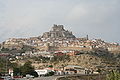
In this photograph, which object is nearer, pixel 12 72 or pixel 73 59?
pixel 12 72

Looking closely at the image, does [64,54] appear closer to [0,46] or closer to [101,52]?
[101,52]

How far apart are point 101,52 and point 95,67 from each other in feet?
150

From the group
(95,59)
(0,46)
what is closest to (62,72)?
(95,59)

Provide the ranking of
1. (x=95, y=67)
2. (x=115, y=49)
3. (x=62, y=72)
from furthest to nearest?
(x=115, y=49)
(x=95, y=67)
(x=62, y=72)

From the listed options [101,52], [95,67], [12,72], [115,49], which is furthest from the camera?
[115,49]

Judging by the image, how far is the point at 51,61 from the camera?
131m

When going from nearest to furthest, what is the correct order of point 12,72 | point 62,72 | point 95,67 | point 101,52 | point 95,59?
point 12,72
point 62,72
point 95,67
point 95,59
point 101,52

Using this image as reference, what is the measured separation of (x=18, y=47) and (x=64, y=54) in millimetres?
41316

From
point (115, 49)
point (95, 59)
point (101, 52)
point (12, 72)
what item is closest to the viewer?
point (12, 72)

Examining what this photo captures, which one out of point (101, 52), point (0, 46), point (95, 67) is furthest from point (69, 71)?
point (0, 46)

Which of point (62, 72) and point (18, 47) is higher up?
point (18, 47)

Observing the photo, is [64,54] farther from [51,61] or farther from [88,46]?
[88,46]

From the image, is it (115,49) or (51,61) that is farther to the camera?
(115,49)

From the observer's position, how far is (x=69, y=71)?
112625 mm
